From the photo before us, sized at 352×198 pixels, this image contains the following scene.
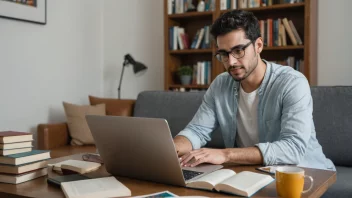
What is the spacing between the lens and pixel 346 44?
3.02 meters

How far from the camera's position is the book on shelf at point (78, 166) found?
1186 millimetres

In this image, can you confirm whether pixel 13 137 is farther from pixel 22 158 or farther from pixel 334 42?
pixel 334 42

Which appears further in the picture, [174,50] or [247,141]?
[174,50]

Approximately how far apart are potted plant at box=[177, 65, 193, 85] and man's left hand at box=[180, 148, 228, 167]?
2240 millimetres

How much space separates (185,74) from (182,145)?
203 cm

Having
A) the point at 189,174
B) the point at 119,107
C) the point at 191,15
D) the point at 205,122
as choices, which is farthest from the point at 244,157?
the point at 191,15

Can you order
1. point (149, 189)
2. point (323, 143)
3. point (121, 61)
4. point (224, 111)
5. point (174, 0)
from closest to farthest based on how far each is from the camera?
point (149, 189), point (224, 111), point (323, 143), point (174, 0), point (121, 61)

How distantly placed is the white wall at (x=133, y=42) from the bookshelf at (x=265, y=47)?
27 centimetres

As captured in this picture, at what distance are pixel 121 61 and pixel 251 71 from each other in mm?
2465

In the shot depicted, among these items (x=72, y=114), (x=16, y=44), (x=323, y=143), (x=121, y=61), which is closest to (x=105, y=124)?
(x=323, y=143)

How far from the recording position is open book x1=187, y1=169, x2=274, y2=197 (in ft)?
3.02

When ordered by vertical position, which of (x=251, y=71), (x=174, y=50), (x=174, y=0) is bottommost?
(x=251, y=71)

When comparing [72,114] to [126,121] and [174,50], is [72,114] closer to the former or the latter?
[174,50]

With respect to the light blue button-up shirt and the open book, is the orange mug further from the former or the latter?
the light blue button-up shirt
